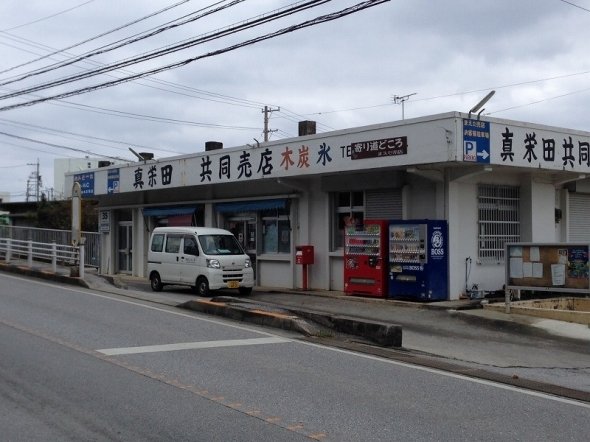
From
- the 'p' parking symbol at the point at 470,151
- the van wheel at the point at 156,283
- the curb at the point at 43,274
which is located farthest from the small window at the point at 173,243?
the 'p' parking symbol at the point at 470,151

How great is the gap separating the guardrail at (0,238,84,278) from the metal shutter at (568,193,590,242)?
586 inches

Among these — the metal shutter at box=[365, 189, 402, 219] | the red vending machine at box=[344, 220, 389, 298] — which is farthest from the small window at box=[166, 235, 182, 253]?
the metal shutter at box=[365, 189, 402, 219]

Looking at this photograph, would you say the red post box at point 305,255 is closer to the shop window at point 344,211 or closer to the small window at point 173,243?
the shop window at point 344,211

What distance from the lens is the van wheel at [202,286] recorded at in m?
18.7

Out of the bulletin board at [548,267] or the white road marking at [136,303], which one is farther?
the bulletin board at [548,267]

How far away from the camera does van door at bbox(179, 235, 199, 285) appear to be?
62.9 feet

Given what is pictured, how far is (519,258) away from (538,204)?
4.05m

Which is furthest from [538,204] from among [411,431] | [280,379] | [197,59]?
[411,431]

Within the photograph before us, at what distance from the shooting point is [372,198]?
18.9 m

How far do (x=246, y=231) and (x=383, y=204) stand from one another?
613cm

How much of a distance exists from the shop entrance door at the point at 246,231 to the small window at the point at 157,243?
11.1 ft

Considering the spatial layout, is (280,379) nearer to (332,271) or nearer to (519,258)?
(519,258)

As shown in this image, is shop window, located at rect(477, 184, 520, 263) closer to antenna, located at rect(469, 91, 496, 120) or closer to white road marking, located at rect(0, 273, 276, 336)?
antenna, located at rect(469, 91, 496, 120)

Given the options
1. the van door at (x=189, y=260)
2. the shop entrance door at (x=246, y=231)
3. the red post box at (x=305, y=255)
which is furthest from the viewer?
the shop entrance door at (x=246, y=231)
